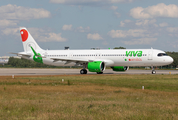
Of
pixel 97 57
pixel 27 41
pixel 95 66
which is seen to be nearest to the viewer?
pixel 95 66

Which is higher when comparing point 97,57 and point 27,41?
point 27,41

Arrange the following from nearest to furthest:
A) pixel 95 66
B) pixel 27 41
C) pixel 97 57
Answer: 1. pixel 95 66
2. pixel 97 57
3. pixel 27 41

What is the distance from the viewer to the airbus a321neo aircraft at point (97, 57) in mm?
44781

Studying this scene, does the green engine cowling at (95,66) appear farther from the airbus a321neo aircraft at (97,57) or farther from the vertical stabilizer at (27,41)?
the vertical stabilizer at (27,41)

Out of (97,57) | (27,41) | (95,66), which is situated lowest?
(95,66)

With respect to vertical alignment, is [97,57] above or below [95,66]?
above

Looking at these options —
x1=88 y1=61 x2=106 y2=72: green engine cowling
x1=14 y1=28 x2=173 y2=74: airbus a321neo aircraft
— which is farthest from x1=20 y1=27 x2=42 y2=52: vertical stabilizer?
x1=88 y1=61 x2=106 y2=72: green engine cowling

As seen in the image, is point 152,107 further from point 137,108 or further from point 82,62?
point 82,62

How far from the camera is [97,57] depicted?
47.9 m

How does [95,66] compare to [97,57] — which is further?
[97,57]

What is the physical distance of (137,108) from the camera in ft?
42.5

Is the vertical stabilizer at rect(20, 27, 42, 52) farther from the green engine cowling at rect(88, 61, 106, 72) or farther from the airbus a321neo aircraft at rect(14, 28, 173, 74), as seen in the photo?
the green engine cowling at rect(88, 61, 106, 72)

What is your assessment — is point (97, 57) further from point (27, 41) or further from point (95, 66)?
point (27, 41)

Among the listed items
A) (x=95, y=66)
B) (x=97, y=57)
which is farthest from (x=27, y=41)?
(x=95, y=66)
